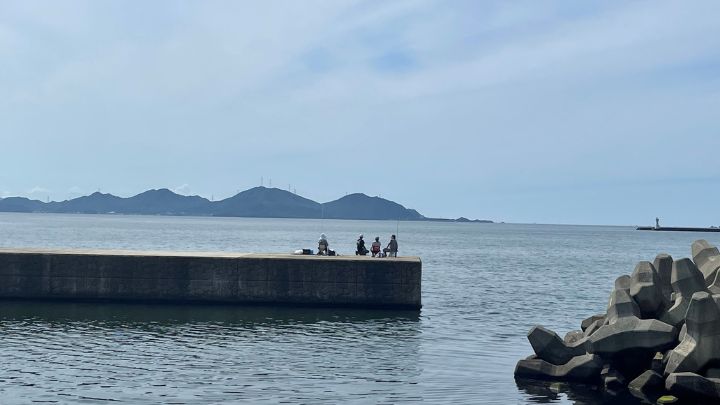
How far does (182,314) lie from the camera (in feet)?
95.5

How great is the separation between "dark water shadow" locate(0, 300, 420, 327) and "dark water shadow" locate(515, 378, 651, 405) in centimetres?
928

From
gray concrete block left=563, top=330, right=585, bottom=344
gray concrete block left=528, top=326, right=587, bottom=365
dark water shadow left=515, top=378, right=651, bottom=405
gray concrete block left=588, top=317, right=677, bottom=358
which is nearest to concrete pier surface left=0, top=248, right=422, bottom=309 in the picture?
gray concrete block left=563, top=330, right=585, bottom=344

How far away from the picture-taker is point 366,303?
3083 cm

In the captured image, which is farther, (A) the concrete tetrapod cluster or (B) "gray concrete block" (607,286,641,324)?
(B) "gray concrete block" (607,286,641,324)

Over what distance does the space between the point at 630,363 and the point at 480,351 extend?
18.6 ft

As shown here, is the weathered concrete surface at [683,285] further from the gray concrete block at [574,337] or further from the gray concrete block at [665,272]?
the gray concrete block at [574,337]

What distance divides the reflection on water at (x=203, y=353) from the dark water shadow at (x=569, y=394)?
2680 millimetres

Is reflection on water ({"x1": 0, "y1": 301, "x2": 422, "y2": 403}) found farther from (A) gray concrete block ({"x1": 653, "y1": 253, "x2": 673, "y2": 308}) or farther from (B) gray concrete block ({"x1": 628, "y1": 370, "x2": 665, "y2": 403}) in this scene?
(A) gray concrete block ({"x1": 653, "y1": 253, "x2": 673, "y2": 308})

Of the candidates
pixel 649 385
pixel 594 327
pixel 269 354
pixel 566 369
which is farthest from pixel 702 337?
pixel 269 354

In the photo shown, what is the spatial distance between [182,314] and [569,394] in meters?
15.0

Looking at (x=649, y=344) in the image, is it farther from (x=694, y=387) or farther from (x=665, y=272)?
(x=665, y=272)

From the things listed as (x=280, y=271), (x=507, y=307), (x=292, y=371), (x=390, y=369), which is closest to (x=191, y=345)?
(x=292, y=371)

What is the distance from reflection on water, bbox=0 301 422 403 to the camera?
1811 centimetres

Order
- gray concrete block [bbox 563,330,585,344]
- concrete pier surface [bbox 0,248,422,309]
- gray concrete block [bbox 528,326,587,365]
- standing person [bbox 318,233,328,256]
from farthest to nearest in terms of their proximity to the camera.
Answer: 1. standing person [bbox 318,233,328,256]
2. concrete pier surface [bbox 0,248,422,309]
3. gray concrete block [bbox 563,330,585,344]
4. gray concrete block [bbox 528,326,587,365]
